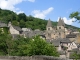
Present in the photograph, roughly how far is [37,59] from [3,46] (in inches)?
1593

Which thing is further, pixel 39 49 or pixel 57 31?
pixel 57 31

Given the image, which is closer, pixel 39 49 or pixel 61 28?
pixel 39 49

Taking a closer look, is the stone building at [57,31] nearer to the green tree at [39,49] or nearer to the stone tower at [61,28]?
the stone tower at [61,28]

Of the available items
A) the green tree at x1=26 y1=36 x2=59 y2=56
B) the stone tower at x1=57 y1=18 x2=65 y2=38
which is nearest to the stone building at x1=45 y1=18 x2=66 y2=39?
the stone tower at x1=57 y1=18 x2=65 y2=38

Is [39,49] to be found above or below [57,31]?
below

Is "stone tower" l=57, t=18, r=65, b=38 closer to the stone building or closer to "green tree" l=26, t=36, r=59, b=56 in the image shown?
the stone building

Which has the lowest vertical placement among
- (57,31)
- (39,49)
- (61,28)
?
(39,49)

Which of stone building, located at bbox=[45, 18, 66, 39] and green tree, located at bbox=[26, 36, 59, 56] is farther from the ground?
stone building, located at bbox=[45, 18, 66, 39]

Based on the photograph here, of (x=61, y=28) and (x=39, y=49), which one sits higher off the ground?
(x=61, y=28)

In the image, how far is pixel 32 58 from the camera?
1188 inches

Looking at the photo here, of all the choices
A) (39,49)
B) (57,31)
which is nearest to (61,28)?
(57,31)

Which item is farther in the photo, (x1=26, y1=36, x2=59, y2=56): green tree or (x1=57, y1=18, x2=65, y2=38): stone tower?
(x1=57, y1=18, x2=65, y2=38): stone tower

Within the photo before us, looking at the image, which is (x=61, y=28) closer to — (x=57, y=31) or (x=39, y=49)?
(x=57, y=31)

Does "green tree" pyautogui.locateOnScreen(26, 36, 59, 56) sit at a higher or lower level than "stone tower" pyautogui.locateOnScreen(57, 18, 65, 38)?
lower
